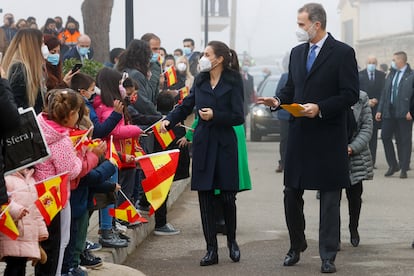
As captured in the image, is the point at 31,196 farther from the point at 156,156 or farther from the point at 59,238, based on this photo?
the point at 156,156

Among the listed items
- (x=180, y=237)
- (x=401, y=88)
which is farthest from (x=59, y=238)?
(x=401, y=88)

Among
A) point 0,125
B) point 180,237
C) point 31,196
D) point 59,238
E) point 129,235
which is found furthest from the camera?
point 180,237

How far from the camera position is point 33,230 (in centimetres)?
619

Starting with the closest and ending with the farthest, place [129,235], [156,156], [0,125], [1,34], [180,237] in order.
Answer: [0,125]
[156,156]
[129,235]
[180,237]
[1,34]

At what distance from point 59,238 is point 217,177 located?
259 cm

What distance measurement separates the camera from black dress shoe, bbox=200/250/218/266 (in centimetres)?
912

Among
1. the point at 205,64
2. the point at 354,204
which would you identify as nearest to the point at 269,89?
the point at 354,204

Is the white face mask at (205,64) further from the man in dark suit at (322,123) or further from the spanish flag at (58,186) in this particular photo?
the spanish flag at (58,186)

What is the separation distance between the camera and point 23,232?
6141mm

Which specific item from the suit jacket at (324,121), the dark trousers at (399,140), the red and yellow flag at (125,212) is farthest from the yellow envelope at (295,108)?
the dark trousers at (399,140)

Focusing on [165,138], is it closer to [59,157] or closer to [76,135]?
[76,135]

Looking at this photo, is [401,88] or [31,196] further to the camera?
[401,88]

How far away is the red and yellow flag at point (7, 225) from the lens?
5785mm

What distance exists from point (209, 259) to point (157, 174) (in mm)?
891
